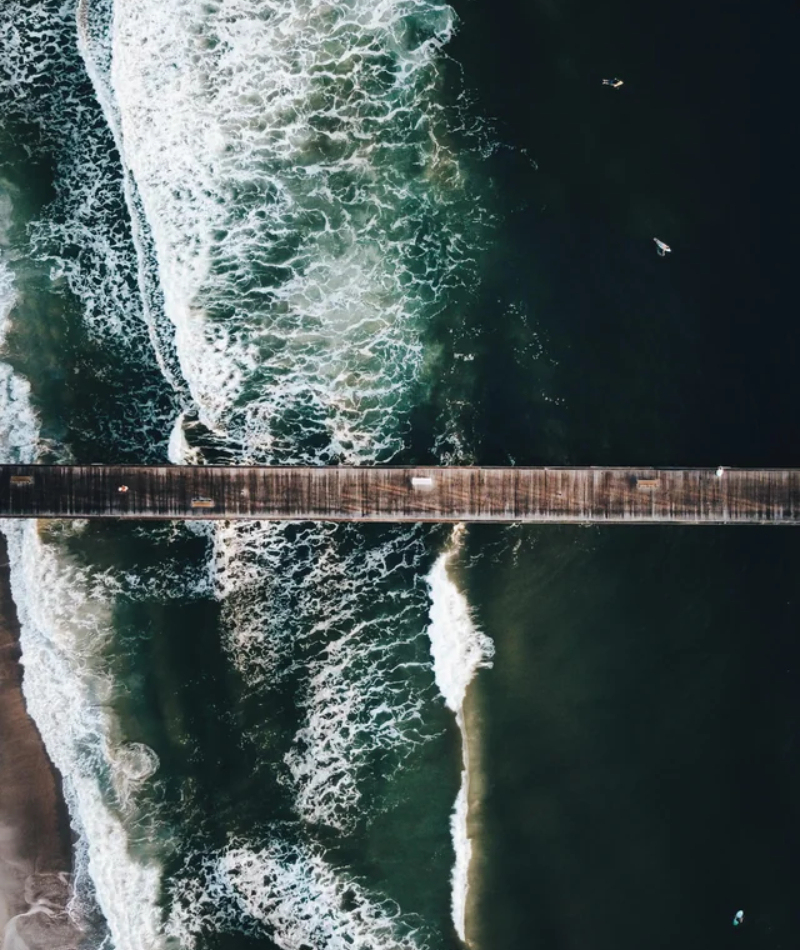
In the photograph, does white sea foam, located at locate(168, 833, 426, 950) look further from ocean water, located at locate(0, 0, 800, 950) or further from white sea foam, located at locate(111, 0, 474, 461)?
white sea foam, located at locate(111, 0, 474, 461)

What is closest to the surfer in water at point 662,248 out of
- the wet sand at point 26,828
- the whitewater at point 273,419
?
the whitewater at point 273,419

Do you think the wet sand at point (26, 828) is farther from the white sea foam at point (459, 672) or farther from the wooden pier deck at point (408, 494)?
the white sea foam at point (459, 672)

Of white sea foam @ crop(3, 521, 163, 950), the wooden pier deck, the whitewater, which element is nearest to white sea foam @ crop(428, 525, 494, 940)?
the whitewater

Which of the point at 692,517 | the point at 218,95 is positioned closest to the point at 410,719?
the point at 692,517

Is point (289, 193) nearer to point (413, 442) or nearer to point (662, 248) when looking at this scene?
point (413, 442)

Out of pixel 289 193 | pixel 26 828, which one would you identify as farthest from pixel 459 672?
pixel 289 193

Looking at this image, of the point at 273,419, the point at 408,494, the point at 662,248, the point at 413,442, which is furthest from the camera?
the point at 413,442
